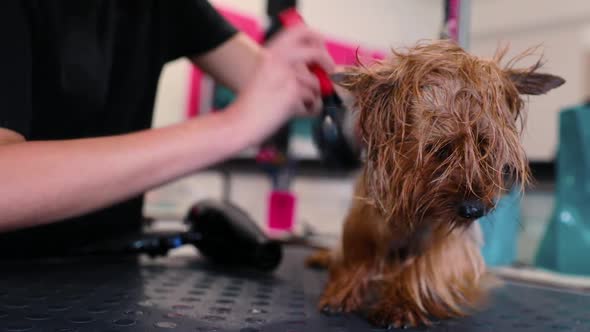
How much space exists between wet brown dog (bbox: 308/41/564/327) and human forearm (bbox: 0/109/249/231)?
0.19 meters

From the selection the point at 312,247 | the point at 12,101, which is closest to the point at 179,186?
the point at 312,247

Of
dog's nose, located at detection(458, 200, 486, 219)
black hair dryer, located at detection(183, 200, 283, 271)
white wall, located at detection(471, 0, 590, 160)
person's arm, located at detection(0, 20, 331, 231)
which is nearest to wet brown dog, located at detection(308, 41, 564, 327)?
dog's nose, located at detection(458, 200, 486, 219)

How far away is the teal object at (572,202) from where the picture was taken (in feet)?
3.21

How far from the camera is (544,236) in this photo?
1062mm

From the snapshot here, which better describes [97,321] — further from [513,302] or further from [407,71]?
[513,302]

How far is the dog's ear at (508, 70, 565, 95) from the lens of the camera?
1.95 ft

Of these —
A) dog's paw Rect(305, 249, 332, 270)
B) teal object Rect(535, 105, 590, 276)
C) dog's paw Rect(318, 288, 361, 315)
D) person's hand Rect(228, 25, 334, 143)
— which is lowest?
dog's paw Rect(305, 249, 332, 270)

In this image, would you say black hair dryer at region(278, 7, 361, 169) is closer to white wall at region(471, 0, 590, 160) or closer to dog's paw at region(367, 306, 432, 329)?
dog's paw at region(367, 306, 432, 329)

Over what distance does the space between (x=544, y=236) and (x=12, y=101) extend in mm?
954

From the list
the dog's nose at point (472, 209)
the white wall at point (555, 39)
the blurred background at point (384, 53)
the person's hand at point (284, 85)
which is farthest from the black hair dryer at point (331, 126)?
the white wall at point (555, 39)

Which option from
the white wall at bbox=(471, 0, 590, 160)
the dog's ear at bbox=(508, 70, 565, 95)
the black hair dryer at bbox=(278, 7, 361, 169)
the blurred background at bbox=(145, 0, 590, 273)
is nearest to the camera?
the dog's ear at bbox=(508, 70, 565, 95)

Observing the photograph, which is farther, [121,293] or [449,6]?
[449,6]

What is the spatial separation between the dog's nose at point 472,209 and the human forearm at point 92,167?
29cm

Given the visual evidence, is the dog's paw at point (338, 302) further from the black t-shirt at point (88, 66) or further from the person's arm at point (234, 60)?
the person's arm at point (234, 60)
